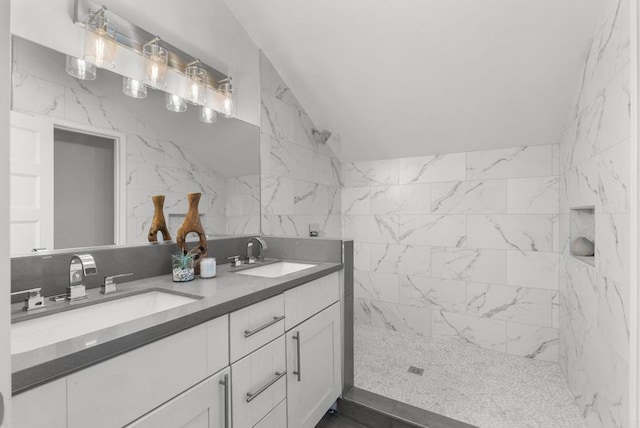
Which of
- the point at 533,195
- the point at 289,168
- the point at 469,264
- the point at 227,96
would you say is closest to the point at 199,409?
the point at 227,96

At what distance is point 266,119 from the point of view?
247 cm

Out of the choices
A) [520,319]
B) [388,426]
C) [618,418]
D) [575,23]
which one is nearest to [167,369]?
[388,426]

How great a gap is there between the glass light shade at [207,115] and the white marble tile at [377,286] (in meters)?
2.10

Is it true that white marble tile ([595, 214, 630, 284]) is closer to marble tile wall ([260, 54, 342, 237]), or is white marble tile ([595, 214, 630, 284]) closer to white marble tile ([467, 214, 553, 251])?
white marble tile ([467, 214, 553, 251])

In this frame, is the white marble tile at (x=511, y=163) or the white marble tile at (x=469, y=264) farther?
the white marble tile at (x=469, y=264)

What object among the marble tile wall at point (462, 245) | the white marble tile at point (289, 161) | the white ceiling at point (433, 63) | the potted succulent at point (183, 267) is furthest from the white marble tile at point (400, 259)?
the potted succulent at point (183, 267)

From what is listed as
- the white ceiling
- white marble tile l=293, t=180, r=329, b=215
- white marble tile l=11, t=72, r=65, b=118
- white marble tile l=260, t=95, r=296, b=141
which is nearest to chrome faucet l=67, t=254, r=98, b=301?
white marble tile l=11, t=72, r=65, b=118

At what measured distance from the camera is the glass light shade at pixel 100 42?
4.63 ft

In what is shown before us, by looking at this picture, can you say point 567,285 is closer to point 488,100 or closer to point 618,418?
point 618,418

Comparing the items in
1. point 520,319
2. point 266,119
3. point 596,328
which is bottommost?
point 520,319

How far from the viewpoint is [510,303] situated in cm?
265

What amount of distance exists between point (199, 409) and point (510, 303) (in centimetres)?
256

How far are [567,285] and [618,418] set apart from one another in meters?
1.13

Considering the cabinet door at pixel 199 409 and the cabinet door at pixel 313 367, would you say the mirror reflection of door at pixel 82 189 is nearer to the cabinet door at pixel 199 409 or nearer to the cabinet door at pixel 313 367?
the cabinet door at pixel 199 409
